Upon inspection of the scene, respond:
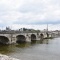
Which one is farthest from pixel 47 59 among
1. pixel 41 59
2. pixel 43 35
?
pixel 43 35

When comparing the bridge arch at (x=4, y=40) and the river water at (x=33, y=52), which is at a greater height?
the bridge arch at (x=4, y=40)

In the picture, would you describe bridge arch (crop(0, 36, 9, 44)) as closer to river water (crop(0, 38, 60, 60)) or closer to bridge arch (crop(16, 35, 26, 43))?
river water (crop(0, 38, 60, 60))

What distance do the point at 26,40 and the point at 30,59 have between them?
4711 cm

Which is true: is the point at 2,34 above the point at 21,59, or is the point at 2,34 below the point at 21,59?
above

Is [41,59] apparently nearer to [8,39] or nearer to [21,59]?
[21,59]

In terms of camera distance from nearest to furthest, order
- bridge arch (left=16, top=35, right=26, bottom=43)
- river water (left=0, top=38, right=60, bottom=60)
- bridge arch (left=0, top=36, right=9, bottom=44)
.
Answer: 1. river water (left=0, top=38, right=60, bottom=60)
2. bridge arch (left=0, top=36, right=9, bottom=44)
3. bridge arch (left=16, top=35, right=26, bottom=43)

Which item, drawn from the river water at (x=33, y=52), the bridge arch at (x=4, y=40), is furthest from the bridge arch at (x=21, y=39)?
the river water at (x=33, y=52)

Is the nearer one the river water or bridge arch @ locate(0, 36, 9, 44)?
the river water

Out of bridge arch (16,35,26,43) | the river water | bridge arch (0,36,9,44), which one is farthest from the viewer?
bridge arch (16,35,26,43)

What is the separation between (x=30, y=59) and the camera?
42719 mm

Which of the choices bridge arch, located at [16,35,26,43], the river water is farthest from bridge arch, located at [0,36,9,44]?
bridge arch, located at [16,35,26,43]

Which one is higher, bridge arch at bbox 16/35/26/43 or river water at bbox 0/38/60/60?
bridge arch at bbox 16/35/26/43

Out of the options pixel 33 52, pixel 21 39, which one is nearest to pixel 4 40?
pixel 21 39

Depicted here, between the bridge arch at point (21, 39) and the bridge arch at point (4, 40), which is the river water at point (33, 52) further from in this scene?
the bridge arch at point (21, 39)
